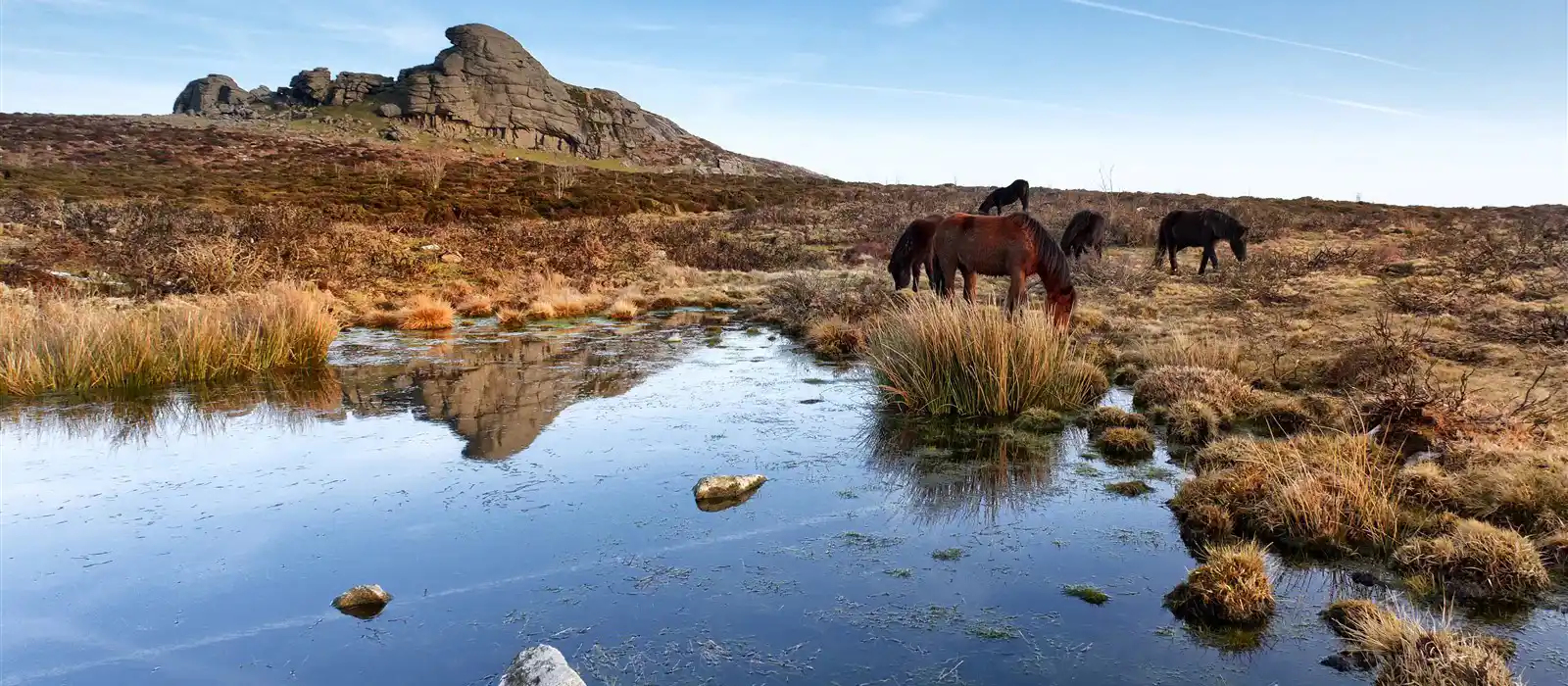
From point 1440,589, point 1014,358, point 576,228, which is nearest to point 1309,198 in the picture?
point 576,228

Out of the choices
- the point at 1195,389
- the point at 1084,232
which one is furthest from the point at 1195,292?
the point at 1195,389

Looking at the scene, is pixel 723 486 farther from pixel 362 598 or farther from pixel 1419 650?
pixel 1419 650

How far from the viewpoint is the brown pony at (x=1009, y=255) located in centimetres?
1018

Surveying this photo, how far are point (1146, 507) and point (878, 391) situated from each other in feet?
12.1

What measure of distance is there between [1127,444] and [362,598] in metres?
5.92

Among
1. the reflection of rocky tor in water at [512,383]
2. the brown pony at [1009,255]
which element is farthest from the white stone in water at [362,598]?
the brown pony at [1009,255]

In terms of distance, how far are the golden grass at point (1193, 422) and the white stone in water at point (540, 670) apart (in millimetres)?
5905

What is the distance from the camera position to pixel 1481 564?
174 inches

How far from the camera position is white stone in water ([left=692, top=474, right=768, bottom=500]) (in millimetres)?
6227

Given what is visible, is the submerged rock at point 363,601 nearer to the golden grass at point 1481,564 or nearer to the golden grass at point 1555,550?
the golden grass at point 1481,564

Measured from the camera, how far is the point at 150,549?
5.29 meters

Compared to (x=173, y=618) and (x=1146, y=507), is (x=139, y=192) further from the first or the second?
(x=1146, y=507)

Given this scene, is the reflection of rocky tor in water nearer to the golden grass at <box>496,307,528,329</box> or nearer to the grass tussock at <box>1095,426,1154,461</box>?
the golden grass at <box>496,307,528,329</box>

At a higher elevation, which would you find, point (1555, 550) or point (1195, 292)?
point (1195, 292)
